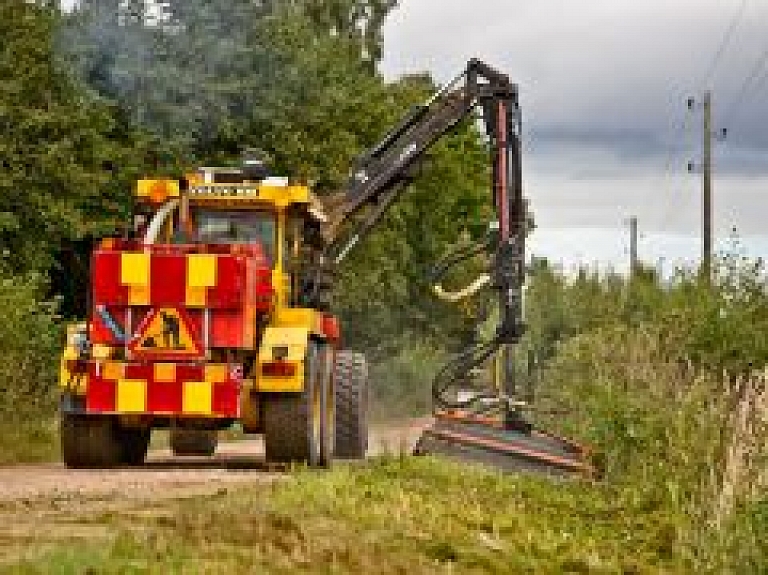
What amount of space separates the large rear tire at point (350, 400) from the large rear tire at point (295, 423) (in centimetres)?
163

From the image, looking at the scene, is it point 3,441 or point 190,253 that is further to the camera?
point 3,441

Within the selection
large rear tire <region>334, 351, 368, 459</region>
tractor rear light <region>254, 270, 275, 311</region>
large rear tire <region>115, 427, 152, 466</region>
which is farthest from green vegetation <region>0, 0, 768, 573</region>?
tractor rear light <region>254, 270, 275, 311</region>

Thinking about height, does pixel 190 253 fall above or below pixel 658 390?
above

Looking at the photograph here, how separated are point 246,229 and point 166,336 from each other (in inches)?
95.5

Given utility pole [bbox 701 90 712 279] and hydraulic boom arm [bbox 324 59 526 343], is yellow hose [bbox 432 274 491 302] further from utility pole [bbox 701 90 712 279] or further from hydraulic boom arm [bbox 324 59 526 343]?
utility pole [bbox 701 90 712 279]

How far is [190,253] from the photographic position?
19.2 m

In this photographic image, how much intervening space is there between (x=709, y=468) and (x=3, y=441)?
9730 millimetres

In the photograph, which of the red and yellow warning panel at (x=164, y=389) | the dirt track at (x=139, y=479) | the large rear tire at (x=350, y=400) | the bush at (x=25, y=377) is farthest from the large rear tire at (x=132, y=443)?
the large rear tire at (x=350, y=400)

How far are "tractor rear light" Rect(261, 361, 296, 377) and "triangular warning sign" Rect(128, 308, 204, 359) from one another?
0.77m

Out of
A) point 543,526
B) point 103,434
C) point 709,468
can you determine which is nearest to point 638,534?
point 543,526

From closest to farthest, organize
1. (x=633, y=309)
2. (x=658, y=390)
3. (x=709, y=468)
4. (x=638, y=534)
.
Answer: (x=638, y=534), (x=709, y=468), (x=658, y=390), (x=633, y=309)

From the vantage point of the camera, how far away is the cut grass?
29.8 ft

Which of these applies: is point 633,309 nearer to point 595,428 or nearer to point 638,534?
point 595,428

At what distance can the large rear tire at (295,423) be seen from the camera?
1892 centimetres
